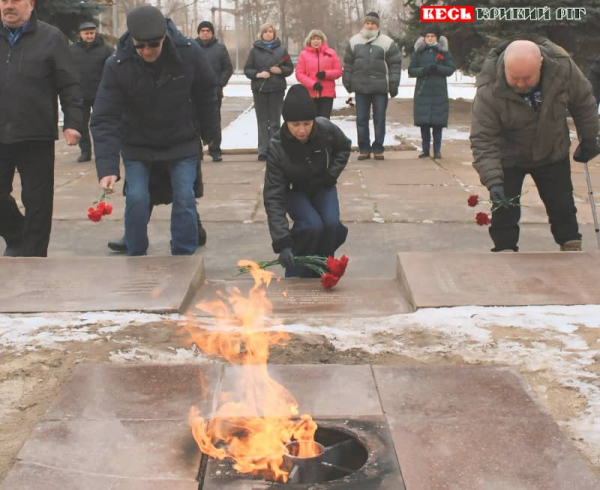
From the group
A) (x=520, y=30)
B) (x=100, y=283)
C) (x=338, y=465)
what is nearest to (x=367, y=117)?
(x=520, y=30)

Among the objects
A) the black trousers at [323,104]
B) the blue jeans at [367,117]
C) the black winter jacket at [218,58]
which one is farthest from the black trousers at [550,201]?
the black winter jacket at [218,58]

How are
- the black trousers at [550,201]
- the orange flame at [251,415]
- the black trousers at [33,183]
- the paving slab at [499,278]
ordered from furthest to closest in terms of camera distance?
the black trousers at [550,201] → the black trousers at [33,183] → the paving slab at [499,278] → the orange flame at [251,415]

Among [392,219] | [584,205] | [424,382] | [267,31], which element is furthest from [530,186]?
[424,382]

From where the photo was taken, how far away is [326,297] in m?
5.49

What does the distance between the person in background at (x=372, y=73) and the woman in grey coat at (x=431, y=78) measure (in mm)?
A: 333

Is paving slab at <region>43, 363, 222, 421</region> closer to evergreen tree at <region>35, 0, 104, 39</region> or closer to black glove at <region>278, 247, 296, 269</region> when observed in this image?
black glove at <region>278, 247, 296, 269</region>

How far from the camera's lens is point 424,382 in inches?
144

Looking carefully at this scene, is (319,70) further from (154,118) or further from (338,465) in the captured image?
(338,465)

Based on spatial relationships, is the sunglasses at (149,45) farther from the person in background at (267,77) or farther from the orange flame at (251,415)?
the person in background at (267,77)

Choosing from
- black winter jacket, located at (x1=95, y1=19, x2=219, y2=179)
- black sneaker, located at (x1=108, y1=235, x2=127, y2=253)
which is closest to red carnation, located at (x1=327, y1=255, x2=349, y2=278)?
black winter jacket, located at (x1=95, y1=19, x2=219, y2=179)

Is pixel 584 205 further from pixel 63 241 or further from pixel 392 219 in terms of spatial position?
pixel 63 241

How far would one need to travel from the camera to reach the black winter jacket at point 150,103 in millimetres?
5934

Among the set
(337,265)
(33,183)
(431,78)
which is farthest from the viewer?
(431,78)

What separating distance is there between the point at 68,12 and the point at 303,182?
1198 cm
